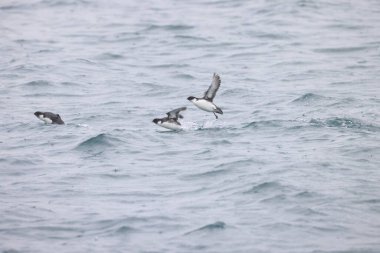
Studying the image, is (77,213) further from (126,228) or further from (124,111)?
(124,111)

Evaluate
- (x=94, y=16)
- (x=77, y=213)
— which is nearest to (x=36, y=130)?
(x=77, y=213)

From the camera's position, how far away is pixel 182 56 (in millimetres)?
29781

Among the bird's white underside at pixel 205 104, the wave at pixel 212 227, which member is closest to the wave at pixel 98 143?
the bird's white underside at pixel 205 104

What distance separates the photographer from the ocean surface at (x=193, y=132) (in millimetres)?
14250

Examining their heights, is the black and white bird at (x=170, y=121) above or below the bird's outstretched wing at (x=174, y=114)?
below

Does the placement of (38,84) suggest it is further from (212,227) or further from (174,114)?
(212,227)

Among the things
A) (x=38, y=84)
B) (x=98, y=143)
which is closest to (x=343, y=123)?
(x=98, y=143)

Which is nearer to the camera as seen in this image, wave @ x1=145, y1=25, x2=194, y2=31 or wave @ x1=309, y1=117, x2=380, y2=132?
wave @ x1=309, y1=117, x2=380, y2=132

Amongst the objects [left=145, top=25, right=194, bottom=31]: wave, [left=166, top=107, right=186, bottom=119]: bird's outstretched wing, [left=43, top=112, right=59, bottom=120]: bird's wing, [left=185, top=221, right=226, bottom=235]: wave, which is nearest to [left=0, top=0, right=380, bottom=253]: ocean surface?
[left=185, top=221, right=226, bottom=235]: wave

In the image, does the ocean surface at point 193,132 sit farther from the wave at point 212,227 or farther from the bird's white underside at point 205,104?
the bird's white underside at point 205,104

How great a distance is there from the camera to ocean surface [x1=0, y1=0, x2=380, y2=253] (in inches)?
561

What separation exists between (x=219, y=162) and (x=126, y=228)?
166 inches

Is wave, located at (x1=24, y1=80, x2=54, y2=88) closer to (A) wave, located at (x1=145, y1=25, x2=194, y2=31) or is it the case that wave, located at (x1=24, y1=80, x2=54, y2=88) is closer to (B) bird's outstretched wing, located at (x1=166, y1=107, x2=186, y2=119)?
(B) bird's outstretched wing, located at (x1=166, y1=107, x2=186, y2=119)

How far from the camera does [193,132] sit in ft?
68.1
